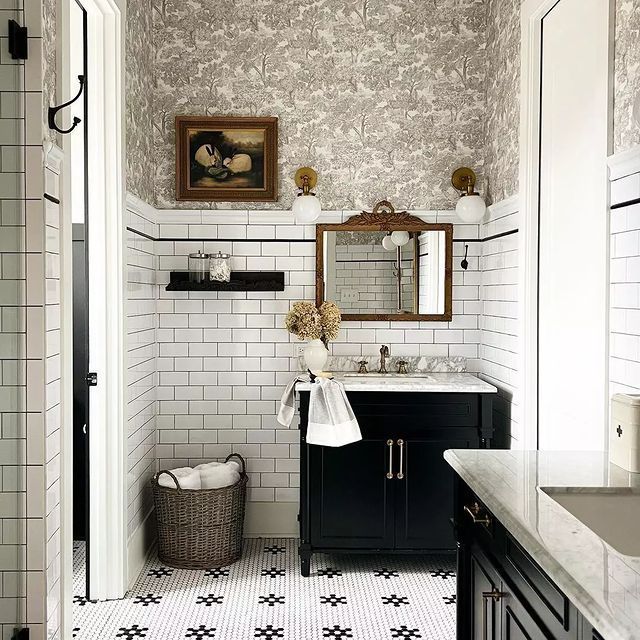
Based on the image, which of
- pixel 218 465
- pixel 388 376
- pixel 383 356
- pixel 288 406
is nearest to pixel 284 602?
pixel 218 465

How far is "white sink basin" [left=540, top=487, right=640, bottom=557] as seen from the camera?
1.74 metres

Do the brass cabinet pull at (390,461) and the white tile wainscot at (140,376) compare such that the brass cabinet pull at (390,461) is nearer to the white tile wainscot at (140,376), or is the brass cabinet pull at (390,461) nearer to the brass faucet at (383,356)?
the brass faucet at (383,356)

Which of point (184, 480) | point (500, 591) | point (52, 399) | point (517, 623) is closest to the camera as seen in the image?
point (517, 623)

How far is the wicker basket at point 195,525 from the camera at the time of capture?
3.93m

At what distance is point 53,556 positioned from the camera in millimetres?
2467

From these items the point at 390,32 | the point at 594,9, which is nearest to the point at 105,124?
the point at 390,32

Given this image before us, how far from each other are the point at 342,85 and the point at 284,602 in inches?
111

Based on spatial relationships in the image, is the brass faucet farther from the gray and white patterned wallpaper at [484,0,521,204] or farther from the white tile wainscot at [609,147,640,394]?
the white tile wainscot at [609,147,640,394]

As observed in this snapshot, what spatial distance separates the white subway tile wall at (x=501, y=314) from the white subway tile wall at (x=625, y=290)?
112 centimetres

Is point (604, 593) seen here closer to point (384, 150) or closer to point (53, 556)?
point (53, 556)

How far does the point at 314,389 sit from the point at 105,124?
1.60 m

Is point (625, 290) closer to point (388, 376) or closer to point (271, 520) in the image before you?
point (388, 376)

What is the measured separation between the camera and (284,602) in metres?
3.56

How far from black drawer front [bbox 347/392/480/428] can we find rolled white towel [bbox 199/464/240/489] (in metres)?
0.79
